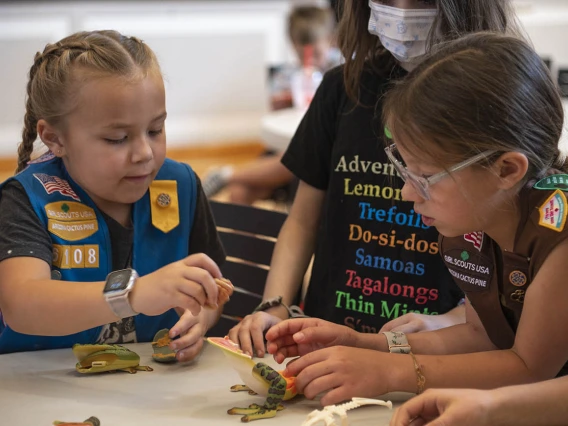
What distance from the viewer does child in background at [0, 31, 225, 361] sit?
54.2 inches

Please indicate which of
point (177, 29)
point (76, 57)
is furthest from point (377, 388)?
point (177, 29)

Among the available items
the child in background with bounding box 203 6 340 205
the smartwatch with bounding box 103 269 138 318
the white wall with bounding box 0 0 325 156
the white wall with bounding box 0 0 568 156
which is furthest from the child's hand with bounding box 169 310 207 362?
the white wall with bounding box 0 0 325 156

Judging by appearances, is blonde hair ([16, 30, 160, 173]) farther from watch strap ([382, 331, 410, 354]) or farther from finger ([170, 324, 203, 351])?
watch strap ([382, 331, 410, 354])

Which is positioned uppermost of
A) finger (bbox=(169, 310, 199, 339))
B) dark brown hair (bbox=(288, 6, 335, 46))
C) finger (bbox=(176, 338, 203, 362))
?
dark brown hair (bbox=(288, 6, 335, 46))

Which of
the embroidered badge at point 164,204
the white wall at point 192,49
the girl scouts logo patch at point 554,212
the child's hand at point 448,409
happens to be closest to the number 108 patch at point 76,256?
the embroidered badge at point 164,204

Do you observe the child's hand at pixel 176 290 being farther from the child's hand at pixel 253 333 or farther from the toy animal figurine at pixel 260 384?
the child's hand at pixel 253 333

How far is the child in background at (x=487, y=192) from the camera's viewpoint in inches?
45.2

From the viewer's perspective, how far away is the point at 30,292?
52.9 inches

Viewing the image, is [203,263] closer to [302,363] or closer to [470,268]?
[302,363]

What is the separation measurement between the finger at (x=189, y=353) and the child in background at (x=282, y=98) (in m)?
2.11

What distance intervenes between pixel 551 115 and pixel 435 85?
0.18 m

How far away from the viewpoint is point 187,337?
140cm

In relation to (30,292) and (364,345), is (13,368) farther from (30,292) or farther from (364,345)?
(364,345)

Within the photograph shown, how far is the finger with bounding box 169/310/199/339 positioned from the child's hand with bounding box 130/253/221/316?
163mm
